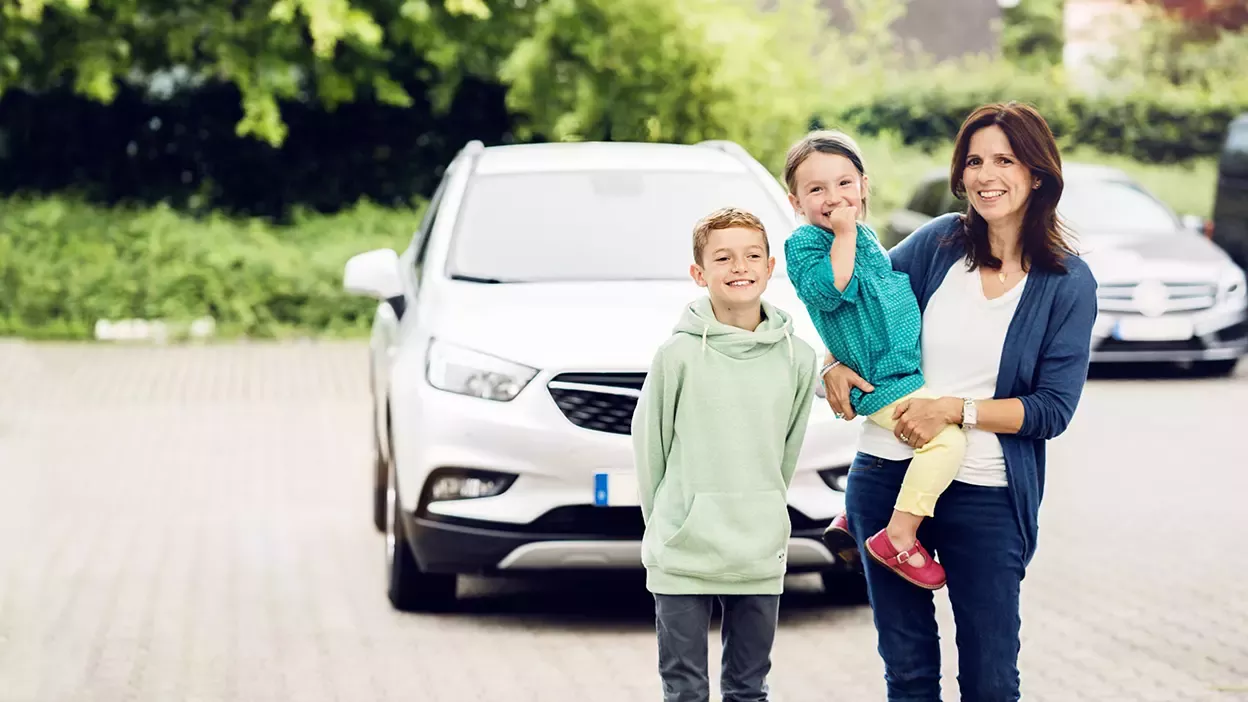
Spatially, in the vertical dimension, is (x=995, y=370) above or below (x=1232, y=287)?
above

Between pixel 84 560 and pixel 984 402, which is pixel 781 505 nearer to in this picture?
pixel 984 402

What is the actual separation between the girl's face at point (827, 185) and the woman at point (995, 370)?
0.21m

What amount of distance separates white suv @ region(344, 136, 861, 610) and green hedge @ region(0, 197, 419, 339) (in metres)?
10.9

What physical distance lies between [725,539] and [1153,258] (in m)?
11.9

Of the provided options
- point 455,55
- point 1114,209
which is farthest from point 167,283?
point 1114,209

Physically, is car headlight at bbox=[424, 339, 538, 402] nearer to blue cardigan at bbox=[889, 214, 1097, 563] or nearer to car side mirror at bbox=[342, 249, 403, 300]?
car side mirror at bbox=[342, 249, 403, 300]

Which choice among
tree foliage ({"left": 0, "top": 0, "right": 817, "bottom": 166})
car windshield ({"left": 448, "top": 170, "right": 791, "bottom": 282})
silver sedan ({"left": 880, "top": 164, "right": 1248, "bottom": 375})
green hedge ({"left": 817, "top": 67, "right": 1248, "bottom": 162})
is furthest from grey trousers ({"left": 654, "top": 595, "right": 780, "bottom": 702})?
green hedge ({"left": 817, "top": 67, "right": 1248, "bottom": 162})

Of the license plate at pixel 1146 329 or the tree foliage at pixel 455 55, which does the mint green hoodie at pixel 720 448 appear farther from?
the tree foliage at pixel 455 55

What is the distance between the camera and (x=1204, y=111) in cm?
3106

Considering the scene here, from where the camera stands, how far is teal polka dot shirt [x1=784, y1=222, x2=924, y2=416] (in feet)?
13.7

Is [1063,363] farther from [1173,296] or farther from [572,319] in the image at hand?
[1173,296]

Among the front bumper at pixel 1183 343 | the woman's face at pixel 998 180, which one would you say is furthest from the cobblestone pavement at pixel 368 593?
the woman's face at pixel 998 180

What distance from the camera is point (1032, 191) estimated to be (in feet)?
13.8

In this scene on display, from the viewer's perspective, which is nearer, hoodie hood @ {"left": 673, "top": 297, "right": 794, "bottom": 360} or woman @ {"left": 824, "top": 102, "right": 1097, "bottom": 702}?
woman @ {"left": 824, "top": 102, "right": 1097, "bottom": 702}
